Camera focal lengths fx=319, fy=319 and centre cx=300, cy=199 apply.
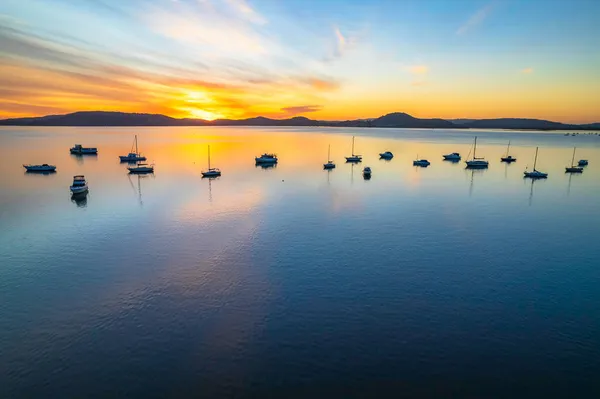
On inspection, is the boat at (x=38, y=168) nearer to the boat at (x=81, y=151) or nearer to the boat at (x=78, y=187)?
the boat at (x=78, y=187)

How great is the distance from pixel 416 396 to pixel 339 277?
16070mm

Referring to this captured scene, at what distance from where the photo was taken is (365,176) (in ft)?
327

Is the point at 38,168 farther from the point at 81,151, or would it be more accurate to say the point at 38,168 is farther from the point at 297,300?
the point at 297,300

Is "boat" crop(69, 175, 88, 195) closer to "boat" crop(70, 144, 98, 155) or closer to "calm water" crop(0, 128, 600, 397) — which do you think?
"calm water" crop(0, 128, 600, 397)

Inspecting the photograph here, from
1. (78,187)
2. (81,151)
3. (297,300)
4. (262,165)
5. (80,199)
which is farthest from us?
(81,151)

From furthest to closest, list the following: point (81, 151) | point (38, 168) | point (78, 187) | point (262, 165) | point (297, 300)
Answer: point (81, 151) < point (262, 165) < point (38, 168) < point (78, 187) < point (297, 300)

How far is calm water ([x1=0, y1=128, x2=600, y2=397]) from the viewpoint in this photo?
2191 centimetres

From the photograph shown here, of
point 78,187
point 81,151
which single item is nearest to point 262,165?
point 78,187

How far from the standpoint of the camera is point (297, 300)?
31109 mm

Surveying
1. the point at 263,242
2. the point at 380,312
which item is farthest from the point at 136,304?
the point at 380,312

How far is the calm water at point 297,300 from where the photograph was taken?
21906mm

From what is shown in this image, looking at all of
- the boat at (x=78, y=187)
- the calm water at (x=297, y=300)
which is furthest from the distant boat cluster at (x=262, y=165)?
the calm water at (x=297, y=300)

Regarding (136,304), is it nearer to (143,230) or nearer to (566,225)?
(143,230)

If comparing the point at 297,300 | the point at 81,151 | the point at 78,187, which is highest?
the point at 81,151
